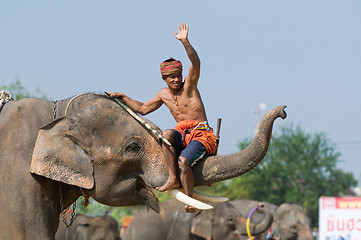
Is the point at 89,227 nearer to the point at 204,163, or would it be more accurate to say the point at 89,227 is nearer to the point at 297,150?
the point at 204,163

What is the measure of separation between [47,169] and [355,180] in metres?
51.8

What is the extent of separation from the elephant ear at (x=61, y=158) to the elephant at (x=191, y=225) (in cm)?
1089

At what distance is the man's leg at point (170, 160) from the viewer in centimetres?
669

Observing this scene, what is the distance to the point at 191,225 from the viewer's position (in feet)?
59.4

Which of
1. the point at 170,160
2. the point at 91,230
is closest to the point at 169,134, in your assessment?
the point at 170,160

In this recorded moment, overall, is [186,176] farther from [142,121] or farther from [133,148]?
[142,121]

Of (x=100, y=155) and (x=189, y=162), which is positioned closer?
(x=189, y=162)

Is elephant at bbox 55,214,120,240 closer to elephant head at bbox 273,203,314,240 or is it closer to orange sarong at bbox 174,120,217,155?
elephant head at bbox 273,203,314,240

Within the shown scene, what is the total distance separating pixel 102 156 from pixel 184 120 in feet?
2.82

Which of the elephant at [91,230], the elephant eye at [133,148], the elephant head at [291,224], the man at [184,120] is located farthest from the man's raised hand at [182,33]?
the elephant head at [291,224]

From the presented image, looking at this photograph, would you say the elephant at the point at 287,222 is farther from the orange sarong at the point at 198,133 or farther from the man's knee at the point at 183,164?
the man's knee at the point at 183,164

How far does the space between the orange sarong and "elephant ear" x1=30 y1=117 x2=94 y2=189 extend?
3.04 feet

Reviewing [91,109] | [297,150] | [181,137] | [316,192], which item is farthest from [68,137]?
[297,150]

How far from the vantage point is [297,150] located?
188ft
